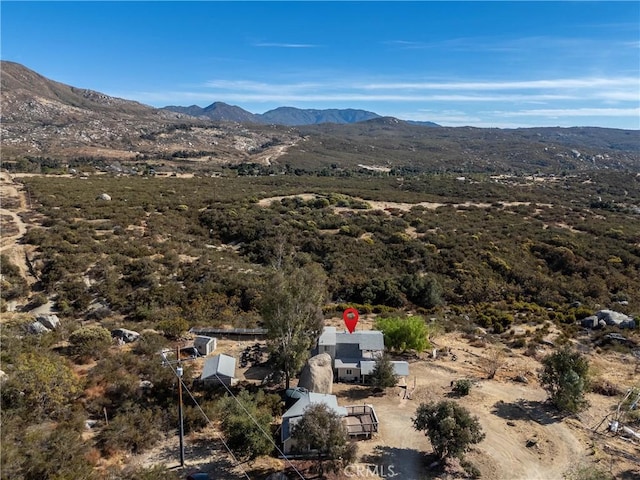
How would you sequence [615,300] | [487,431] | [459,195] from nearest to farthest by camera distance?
[487,431] < [615,300] < [459,195]

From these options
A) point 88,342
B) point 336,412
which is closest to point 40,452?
point 88,342

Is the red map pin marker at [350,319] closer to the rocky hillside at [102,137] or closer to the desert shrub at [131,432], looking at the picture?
the desert shrub at [131,432]

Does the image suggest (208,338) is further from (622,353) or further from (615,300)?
(615,300)

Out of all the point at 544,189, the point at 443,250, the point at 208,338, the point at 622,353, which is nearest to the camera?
the point at 208,338

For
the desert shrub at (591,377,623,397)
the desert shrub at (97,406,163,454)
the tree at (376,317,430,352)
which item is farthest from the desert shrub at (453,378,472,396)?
the desert shrub at (97,406,163,454)

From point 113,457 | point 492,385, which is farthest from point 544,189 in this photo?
point 113,457

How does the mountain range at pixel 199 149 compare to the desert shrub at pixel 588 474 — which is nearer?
the desert shrub at pixel 588 474

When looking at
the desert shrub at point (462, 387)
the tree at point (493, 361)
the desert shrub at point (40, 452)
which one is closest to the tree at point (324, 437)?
the desert shrub at point (40, 452)

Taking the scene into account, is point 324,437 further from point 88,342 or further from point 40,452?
point 88,342
